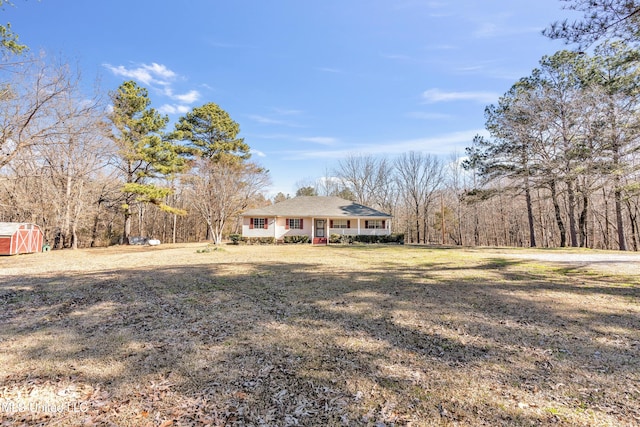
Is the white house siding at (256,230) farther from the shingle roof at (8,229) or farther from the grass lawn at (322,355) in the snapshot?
the grass lawn at (322,355)

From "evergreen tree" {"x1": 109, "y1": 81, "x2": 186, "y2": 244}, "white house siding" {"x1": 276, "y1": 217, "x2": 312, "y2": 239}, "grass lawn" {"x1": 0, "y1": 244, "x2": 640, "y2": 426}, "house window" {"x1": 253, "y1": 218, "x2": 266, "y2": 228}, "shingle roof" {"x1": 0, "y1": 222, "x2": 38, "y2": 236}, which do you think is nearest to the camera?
"grass lawn" {"x1": 0, "y1": 244, "x2": 640, "y2": 426}

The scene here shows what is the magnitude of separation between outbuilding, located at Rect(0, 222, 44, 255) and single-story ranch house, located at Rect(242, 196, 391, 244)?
1215 centimetres

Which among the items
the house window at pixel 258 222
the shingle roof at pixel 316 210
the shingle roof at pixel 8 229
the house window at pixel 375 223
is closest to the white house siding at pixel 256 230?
the house window at pixel 258 222

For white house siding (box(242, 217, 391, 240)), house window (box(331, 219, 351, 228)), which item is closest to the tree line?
white house siding (box(242, 217, 391, 240))

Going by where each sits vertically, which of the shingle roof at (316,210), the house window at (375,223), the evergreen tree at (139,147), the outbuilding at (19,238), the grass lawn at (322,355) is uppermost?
the evergreen tree at (139,147)

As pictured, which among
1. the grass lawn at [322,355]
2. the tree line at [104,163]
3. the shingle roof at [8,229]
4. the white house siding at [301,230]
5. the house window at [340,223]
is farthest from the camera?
the house window at [340,223]

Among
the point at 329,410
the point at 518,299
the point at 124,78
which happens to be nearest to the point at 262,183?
the point at 124,78

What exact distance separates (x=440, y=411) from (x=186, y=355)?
2821 millimetres

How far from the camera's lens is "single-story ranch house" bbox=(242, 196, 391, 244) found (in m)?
23.3

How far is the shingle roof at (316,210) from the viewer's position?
23453 millimetres

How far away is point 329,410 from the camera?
2.50 metres

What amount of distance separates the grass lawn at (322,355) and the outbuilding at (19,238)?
477 inches

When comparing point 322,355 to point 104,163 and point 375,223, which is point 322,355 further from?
point 104,163

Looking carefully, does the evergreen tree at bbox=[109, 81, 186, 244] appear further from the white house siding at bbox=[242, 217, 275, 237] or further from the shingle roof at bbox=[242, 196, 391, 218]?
the shingle roof at bbox=[242, 196, 391, 218]
